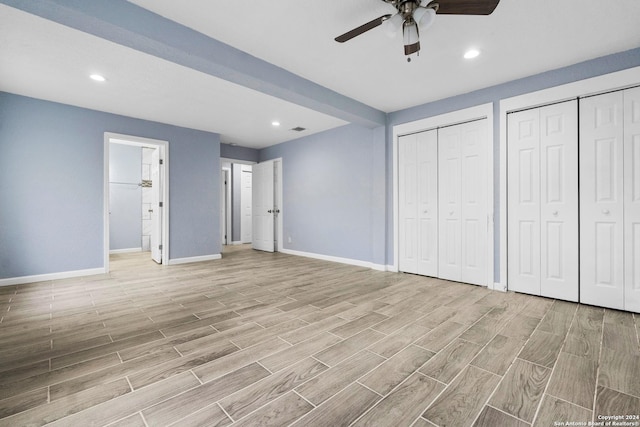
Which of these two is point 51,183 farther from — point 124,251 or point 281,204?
point 281,204

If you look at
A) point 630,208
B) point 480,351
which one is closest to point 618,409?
point 480,351

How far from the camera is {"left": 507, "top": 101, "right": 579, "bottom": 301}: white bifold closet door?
3051 millimetres

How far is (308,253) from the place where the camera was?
242 inches

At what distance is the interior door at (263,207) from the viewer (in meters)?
7.03

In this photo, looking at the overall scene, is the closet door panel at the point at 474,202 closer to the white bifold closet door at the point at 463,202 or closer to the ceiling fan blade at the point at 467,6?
the white bifold closet door at the point at 463,202

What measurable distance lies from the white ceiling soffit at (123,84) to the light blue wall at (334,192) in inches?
23.3

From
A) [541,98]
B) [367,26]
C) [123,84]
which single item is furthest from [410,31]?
[123,84]

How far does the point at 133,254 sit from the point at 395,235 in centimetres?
601

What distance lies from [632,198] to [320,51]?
3.41 m

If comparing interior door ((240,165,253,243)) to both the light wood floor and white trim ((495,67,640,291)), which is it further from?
white trim ((495,67,640,291))

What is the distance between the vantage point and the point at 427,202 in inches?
167

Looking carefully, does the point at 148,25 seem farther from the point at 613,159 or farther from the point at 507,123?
the point at 613,159

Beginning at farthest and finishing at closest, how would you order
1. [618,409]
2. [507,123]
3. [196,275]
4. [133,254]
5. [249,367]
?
[133,254], [196,275], [507,123], [249,367], [618,409]

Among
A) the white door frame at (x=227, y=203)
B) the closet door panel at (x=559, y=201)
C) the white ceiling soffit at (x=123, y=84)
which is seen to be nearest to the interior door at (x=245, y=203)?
the white door frame at (x=227, y=203)
